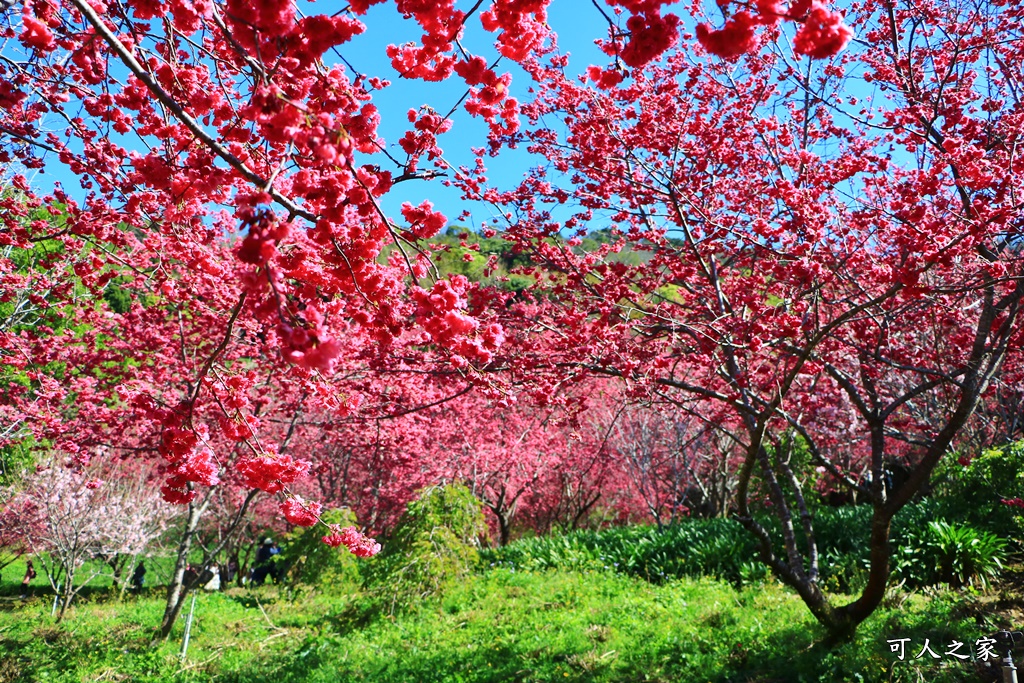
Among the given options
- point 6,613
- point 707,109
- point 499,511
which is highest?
point 707,109

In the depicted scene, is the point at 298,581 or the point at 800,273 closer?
the point at 800,273

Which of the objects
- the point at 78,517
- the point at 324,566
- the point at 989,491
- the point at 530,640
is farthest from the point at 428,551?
the point at 78,517

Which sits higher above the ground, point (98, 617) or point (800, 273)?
point (800, 273)

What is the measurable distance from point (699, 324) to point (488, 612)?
17.2ft

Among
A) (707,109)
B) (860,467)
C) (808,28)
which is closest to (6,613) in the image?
(707,109)

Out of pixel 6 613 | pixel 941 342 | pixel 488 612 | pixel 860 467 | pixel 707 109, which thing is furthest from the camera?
pixel 860 467

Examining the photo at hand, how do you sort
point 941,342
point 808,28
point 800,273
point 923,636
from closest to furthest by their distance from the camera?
point 808,28 → point 800,273 → point 923,636 → point 941,342

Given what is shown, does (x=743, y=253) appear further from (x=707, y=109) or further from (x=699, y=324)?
(x=707, y=109)

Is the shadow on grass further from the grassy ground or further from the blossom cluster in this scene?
the blossom cluster

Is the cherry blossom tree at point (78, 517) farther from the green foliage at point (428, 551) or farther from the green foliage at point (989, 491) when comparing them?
the green foliage at point (989, 491)

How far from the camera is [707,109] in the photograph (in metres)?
6.72

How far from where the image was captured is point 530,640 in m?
6.95

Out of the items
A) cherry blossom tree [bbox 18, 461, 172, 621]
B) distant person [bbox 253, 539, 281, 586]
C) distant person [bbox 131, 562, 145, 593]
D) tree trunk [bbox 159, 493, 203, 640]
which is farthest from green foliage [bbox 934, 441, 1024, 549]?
distant person [bbox 131, 562, 145, 593]

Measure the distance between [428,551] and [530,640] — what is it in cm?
273
